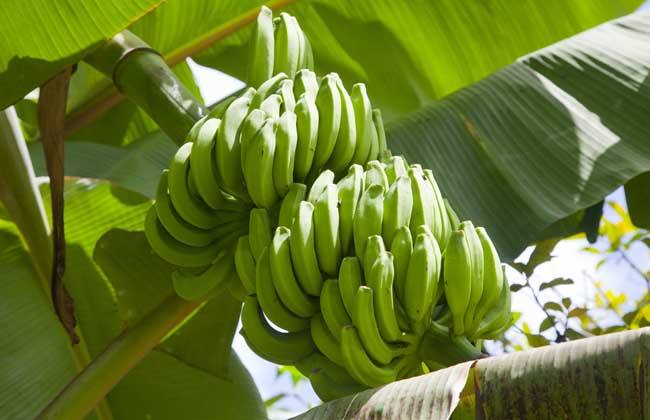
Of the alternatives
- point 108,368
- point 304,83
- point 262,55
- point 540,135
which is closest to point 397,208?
point 304,83

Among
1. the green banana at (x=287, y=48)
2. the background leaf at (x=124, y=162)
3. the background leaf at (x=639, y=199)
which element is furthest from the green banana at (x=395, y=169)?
the background leaf at (x=639, y=199)

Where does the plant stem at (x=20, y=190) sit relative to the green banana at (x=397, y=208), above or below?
above

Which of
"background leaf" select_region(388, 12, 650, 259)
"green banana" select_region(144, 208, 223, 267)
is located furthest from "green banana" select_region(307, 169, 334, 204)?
"background leaf" select_region(388, 12, 650, 259)

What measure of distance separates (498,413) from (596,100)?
42.0 inches

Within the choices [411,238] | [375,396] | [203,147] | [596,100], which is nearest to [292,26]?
[203,147]

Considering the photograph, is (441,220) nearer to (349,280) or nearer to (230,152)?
(349,280)

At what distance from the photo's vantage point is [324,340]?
1.18 metres

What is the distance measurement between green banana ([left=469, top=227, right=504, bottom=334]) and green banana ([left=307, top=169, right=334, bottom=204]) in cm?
23

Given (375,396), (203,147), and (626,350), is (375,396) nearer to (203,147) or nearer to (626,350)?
(626,350)

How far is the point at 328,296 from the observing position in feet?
3.79

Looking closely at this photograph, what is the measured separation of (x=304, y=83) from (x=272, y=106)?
0.41 ft

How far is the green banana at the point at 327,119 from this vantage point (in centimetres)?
134

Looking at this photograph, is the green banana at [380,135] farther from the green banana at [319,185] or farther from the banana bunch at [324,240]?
the green banana at [319,185]

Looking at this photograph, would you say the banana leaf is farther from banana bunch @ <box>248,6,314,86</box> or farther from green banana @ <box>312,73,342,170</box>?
banana bunch @ <box>248,6,314,86</box>
